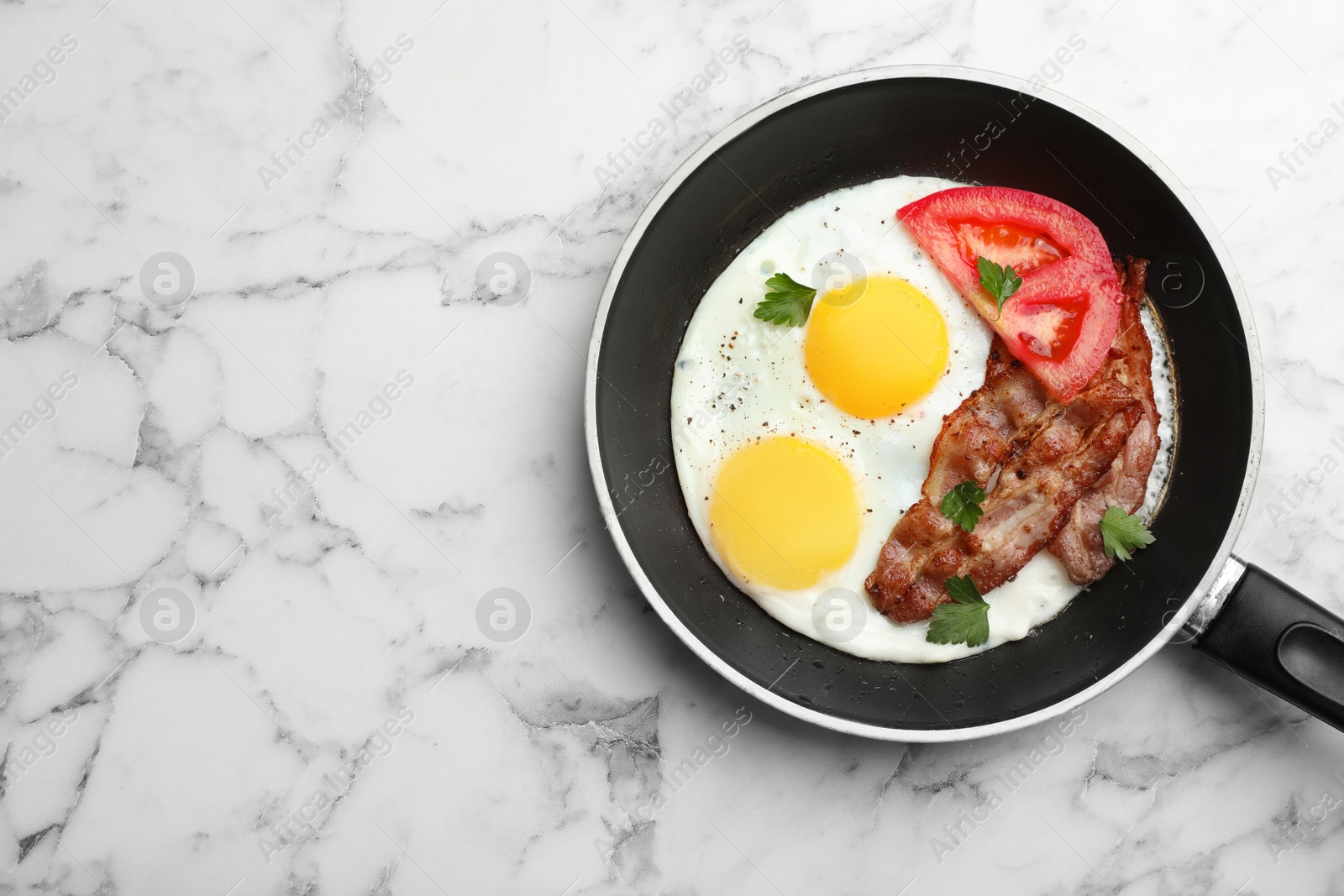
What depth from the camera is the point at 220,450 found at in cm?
278

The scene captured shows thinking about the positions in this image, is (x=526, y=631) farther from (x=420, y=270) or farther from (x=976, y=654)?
(x=976, y=654)

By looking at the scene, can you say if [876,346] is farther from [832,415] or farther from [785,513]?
[785,513]

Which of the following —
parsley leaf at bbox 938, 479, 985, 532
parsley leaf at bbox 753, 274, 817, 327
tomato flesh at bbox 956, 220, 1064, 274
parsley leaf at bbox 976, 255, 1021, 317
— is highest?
tomato flesh at bbox 956, 220, 1064, 274

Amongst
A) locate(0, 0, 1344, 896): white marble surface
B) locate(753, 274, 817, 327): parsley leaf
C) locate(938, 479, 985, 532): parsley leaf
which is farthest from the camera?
locate(0, 0, 1344, 896): white marble surface

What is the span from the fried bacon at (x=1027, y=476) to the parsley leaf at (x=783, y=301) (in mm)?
528

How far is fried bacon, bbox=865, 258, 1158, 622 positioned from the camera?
245 cm

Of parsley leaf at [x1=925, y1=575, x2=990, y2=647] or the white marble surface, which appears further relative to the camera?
the white marble surface

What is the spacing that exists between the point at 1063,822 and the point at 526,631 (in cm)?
173

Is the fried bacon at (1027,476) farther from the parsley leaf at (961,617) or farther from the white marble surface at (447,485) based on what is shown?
the white marble surface at (447,485)

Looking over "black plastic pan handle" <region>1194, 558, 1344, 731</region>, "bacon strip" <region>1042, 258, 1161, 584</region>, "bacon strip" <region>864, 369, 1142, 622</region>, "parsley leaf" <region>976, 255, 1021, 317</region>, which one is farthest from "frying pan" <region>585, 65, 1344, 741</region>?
"parsley leaf" <region>976, 255, 1021, 317</region>

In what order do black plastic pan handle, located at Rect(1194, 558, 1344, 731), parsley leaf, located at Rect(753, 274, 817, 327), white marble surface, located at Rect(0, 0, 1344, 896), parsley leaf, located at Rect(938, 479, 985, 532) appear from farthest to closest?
1. white marble surface, located at Rect(0, 0, 1344, 896)
2. parsley leaf, located at Rect(753, 274, 817, 327)
3. parsley leaf, located at Rect(938, 479, 985, 532)
4. black plastic pan handle, located at Rect(1194, 558, 1344, 731)

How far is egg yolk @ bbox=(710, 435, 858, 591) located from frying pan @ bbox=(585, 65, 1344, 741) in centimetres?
16

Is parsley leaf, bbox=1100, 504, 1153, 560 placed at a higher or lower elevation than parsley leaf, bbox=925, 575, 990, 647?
higher

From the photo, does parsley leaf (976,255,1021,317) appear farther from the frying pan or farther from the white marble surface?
the white marble surface
